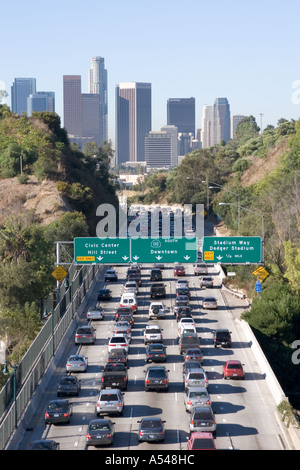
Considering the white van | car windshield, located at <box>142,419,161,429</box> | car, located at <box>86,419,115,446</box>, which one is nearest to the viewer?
car, located at <box>86,419,115,446</box>

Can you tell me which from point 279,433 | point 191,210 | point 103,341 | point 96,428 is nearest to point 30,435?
point 96,428

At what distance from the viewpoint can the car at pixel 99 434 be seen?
3183 centimetres

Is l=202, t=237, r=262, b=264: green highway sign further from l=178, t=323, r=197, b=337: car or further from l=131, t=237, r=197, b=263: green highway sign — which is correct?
l=178, t=323, r=197, b=337: car

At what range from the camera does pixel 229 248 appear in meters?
48.0

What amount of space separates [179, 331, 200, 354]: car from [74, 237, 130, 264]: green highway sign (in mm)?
6583

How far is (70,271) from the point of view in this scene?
65.0 metres

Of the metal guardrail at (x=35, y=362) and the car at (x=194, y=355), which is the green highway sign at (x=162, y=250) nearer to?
the car at (x=194, y=355)

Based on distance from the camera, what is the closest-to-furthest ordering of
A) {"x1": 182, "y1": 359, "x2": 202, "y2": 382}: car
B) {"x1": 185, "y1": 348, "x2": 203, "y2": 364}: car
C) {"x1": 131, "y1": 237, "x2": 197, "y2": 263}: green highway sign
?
{"x1": 182, "y1": 359, "x2": 202, "y2": 382}: car → {"x1": 185, "y1": 348, "x2": 203, "y2": 364}: car → {"x1": 131, "y1": 237, "x2": 197, "y2": 263}: green highway sign

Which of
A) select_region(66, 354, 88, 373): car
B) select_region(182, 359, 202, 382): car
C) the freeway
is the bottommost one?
the freeway

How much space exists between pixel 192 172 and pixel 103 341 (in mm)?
89263

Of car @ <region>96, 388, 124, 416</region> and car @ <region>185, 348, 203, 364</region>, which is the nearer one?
car @ <region>96, 388, 124, 416</region>

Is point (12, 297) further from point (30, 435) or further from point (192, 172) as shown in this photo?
point (192, 172)

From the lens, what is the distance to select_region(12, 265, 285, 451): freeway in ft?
110

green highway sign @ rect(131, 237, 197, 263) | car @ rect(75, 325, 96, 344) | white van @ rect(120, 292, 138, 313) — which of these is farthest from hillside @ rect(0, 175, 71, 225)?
green highway sign @ rect(131, 237, 197, 263)
